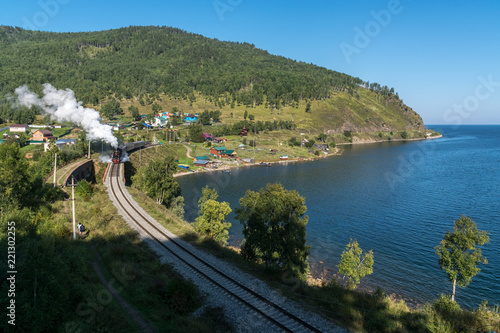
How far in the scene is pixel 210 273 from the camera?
24.2m

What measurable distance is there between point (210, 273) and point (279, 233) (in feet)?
30.9

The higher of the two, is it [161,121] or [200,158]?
[161,121]

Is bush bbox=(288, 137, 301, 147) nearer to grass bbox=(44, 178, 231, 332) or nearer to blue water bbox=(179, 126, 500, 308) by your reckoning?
blue water bbox=(179, 126, 500, 308)

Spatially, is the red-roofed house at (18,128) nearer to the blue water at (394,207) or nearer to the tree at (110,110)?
the tree at (110,110)

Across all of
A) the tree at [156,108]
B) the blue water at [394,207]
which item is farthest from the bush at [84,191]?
the tree at [156,108]

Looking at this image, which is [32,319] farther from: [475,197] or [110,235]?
[475,197]

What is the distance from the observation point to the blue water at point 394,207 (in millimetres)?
41312

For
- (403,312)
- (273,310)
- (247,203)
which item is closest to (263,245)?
(247,203)

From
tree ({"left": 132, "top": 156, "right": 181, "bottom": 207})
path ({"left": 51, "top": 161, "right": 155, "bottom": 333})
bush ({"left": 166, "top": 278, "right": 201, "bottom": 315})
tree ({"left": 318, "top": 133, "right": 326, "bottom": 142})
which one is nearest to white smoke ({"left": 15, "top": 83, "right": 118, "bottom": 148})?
tree ({"left": 132, "top": 156, "right": 181, "bottom": 207})

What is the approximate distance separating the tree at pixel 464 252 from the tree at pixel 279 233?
1410 cm

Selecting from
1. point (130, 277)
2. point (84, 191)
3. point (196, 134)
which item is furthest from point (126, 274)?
point (196, 134)

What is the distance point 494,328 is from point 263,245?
18.8 m

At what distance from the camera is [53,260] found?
14797 mm

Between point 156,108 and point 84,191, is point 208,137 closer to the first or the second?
point 156,108
